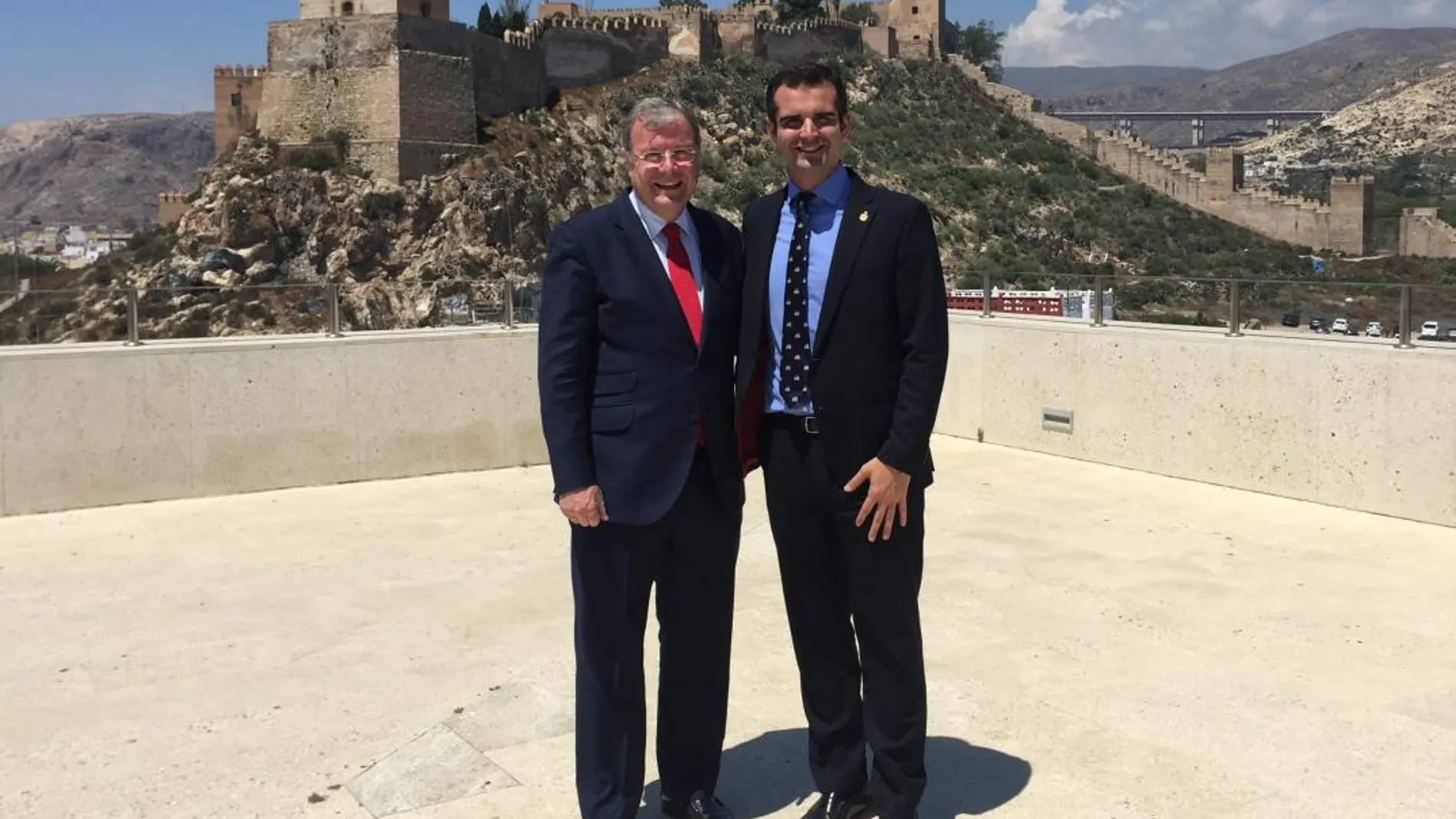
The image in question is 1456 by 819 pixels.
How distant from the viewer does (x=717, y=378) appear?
3.20 meters

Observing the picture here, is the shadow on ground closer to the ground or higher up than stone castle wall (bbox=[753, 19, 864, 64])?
closer to the ground

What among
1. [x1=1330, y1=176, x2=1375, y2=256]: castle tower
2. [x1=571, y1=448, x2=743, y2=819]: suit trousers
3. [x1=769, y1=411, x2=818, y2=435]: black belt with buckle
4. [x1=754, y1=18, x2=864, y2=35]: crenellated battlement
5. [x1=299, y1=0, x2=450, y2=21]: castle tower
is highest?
[x1=754, y1=18, x2=864, y2=35]: crenellated battlement

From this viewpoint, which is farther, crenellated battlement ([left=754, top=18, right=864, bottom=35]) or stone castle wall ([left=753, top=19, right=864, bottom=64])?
crenellated battlement ([left=754, top=18, right=864, bottom=35])

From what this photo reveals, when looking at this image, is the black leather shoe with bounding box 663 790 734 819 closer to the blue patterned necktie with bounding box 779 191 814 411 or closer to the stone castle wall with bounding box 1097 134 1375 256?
the blue patterned necktie with bounding box 779 191 814 411

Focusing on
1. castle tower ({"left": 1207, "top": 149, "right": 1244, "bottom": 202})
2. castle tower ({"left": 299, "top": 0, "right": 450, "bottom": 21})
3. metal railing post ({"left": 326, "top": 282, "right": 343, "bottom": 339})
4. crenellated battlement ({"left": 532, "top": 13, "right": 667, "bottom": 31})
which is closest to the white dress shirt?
metal railing post ({"left": 326, "top": 282, "right": 343, "bottom": 339})

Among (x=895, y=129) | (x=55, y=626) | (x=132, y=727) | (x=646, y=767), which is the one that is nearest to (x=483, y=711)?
(x=646, y=767)

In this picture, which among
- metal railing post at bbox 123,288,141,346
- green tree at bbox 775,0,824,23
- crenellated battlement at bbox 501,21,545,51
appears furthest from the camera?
green tree at bbox 775,0,824,23

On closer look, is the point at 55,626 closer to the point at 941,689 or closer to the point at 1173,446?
the point at 941,689

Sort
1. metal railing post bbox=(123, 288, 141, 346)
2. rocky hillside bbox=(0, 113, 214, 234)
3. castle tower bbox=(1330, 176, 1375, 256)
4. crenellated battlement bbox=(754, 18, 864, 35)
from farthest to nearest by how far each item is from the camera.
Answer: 1. rocky hillside bbox=(0, 113, 214, 234)
2. crenellated battlement bbox=(754, 18, 864, 35)
3. castle tower bbox=(1330, 176, 1375, 256)
4. metal railing post bbox=(123, 288, 141, 346)

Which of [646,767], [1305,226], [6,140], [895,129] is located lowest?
[646,767]

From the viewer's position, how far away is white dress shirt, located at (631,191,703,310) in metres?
3.18

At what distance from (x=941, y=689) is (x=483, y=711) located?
1.52m

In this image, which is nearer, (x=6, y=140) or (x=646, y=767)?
(x=646, y=767)

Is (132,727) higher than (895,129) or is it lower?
lower
